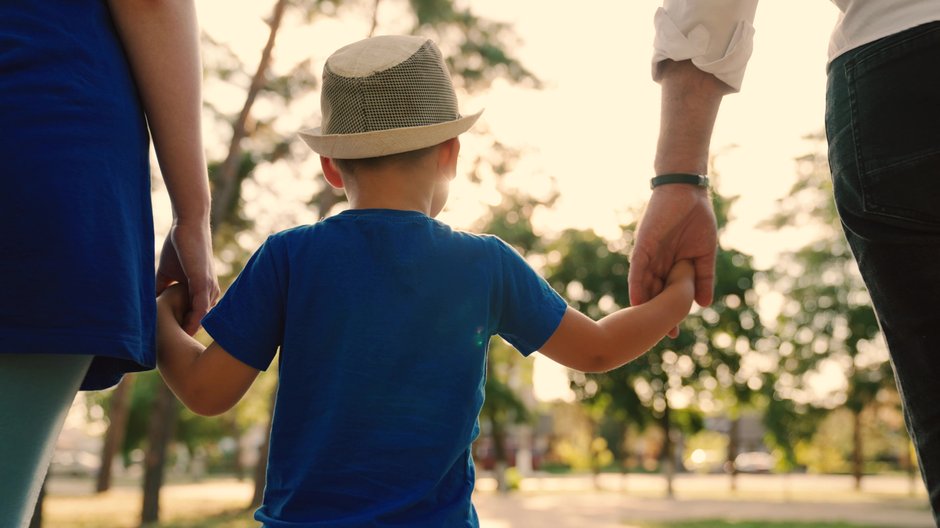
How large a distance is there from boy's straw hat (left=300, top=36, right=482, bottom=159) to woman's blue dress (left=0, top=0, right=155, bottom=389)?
1.43 feet

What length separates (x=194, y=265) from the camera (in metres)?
1.83

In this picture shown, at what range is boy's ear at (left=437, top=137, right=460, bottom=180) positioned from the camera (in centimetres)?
191

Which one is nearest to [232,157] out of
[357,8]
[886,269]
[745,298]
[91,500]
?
[357,8]

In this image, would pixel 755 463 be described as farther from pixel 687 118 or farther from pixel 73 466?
pixel 687 118

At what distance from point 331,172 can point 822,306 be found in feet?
94.7

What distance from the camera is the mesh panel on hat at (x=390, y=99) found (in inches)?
73.2

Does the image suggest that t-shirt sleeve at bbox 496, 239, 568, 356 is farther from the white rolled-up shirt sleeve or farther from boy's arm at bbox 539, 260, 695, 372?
the white rolled-up shirt sleeve

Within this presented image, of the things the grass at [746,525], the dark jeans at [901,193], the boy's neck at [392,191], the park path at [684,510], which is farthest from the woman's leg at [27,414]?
the grass at [746,525]

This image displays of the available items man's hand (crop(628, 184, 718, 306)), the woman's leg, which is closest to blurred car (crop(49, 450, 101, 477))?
man's hand (crop(628, 184, 718, 306))

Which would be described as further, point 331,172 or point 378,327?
point 331,172

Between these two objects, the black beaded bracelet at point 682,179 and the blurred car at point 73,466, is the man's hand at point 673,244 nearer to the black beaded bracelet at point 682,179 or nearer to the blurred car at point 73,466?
the black beaded bracelet at point 682,179

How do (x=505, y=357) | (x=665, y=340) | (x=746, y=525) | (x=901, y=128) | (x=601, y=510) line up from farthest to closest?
(x=505, y=357)
(x=665, y=340)
(x=601, y=510)
(x=746, y=525)
(x=901, y=128)

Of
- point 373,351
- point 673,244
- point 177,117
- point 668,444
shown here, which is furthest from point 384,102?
point 668,444

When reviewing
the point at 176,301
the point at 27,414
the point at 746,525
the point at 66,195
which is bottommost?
the point at 746,525
